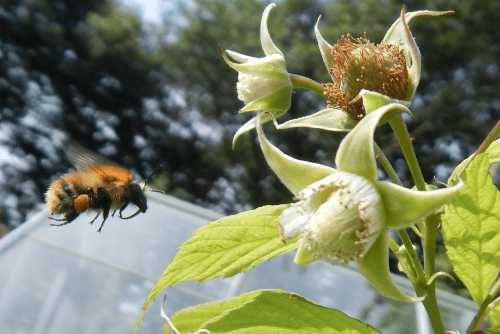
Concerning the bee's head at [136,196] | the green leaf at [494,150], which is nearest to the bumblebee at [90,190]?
the bee's head at [136,196]

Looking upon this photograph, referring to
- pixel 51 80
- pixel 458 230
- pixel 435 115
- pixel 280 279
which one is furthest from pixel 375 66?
pixel 51 80

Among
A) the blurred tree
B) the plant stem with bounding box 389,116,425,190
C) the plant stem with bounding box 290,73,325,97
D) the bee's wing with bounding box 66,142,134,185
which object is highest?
the plant stem with bounding box 389,116,425,190

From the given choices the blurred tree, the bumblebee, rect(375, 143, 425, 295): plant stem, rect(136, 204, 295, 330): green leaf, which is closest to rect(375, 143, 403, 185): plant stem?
rect(375, 143, 425, 295): plant stem

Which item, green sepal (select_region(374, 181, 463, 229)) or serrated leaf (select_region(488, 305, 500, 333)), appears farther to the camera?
serrated leaf (select_region(488, 305, 500, 333))

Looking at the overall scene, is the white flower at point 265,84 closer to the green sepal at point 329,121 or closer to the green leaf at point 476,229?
the green sepal at point 329,121

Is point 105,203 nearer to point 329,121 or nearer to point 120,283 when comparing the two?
point 329,121

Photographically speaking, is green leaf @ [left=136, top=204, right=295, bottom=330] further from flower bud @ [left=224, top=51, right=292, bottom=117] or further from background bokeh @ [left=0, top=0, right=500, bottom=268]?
background bokeh @ [left=0, top=0, right=500, bottom=268]

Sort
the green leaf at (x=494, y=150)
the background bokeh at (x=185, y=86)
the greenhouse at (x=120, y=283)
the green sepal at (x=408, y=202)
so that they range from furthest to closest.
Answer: the background bokeh at (x=185, y=86) → the greenhouse at (x=120, y=283) → the green leaf at (x=494, y=150) → the green sepal at (x=408, y=202)
